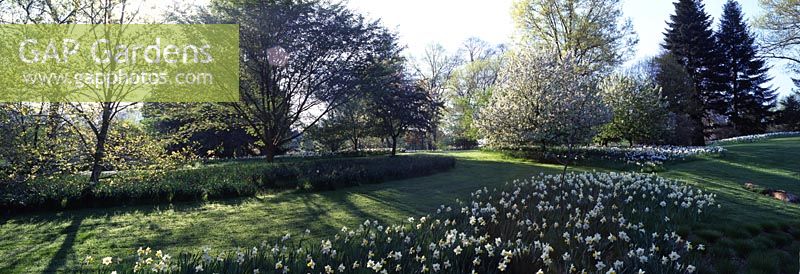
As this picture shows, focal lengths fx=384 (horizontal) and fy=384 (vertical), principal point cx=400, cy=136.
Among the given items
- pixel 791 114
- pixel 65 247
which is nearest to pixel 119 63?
pixel 65 247

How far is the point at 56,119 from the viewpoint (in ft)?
26.7

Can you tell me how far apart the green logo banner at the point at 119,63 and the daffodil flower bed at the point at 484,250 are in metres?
5.94

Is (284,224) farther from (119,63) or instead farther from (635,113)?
(635,113)

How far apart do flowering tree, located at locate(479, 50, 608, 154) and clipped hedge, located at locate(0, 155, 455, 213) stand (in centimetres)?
612

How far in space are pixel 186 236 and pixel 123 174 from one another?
16.1 ft

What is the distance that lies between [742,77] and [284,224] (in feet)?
140

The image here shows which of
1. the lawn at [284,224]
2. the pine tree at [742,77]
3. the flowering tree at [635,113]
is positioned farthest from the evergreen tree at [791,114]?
the lawn at [284,224]

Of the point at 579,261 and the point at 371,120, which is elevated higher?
the point at 371,120

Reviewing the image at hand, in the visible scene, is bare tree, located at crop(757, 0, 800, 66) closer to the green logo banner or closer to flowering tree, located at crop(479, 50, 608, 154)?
flowering tree, located at crop(479, 50, 608, 154)

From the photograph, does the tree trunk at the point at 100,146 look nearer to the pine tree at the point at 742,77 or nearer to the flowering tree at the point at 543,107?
the flowering tree at the point at 543,107

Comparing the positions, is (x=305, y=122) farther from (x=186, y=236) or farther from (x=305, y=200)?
(x=186, y=236)

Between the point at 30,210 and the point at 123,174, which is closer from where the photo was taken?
the point at 30,210

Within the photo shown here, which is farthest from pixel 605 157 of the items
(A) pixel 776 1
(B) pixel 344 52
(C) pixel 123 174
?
(A) pixel 776 1

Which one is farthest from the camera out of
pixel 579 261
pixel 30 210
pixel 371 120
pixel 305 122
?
pixel 371 120
